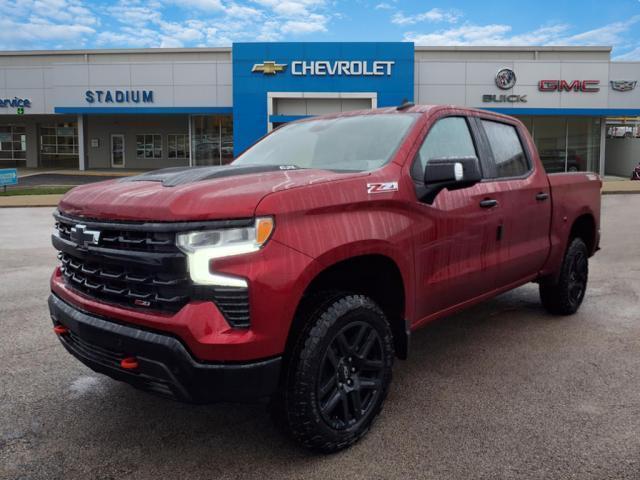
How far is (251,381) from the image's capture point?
264cm

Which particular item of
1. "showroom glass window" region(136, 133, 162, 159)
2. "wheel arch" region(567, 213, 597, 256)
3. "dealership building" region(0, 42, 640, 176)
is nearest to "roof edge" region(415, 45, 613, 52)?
"dealership building" region(0, 42, 640, 176)

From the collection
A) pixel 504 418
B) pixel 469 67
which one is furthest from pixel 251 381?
pixel 469 67

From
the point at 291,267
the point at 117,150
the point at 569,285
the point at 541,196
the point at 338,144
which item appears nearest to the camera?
the point at 291,267

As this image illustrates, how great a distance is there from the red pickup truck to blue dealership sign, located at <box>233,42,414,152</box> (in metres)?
28.9

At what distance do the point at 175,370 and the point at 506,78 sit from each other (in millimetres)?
33587

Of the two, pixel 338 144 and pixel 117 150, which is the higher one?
pixel 117 150

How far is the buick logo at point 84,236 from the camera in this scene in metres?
2.86

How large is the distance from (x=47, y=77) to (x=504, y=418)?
39573mm

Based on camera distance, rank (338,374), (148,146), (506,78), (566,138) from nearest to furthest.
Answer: (338,374) < (506,78) < (566,138) < (148,146)

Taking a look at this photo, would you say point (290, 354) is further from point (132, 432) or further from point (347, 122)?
point (347, 122)

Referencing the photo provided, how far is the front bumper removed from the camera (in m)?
2.59

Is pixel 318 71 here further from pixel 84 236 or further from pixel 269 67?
pixel 84 236

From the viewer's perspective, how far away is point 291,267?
270cm

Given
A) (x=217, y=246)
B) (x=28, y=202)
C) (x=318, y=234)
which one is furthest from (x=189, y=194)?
(x=28, y=202)
